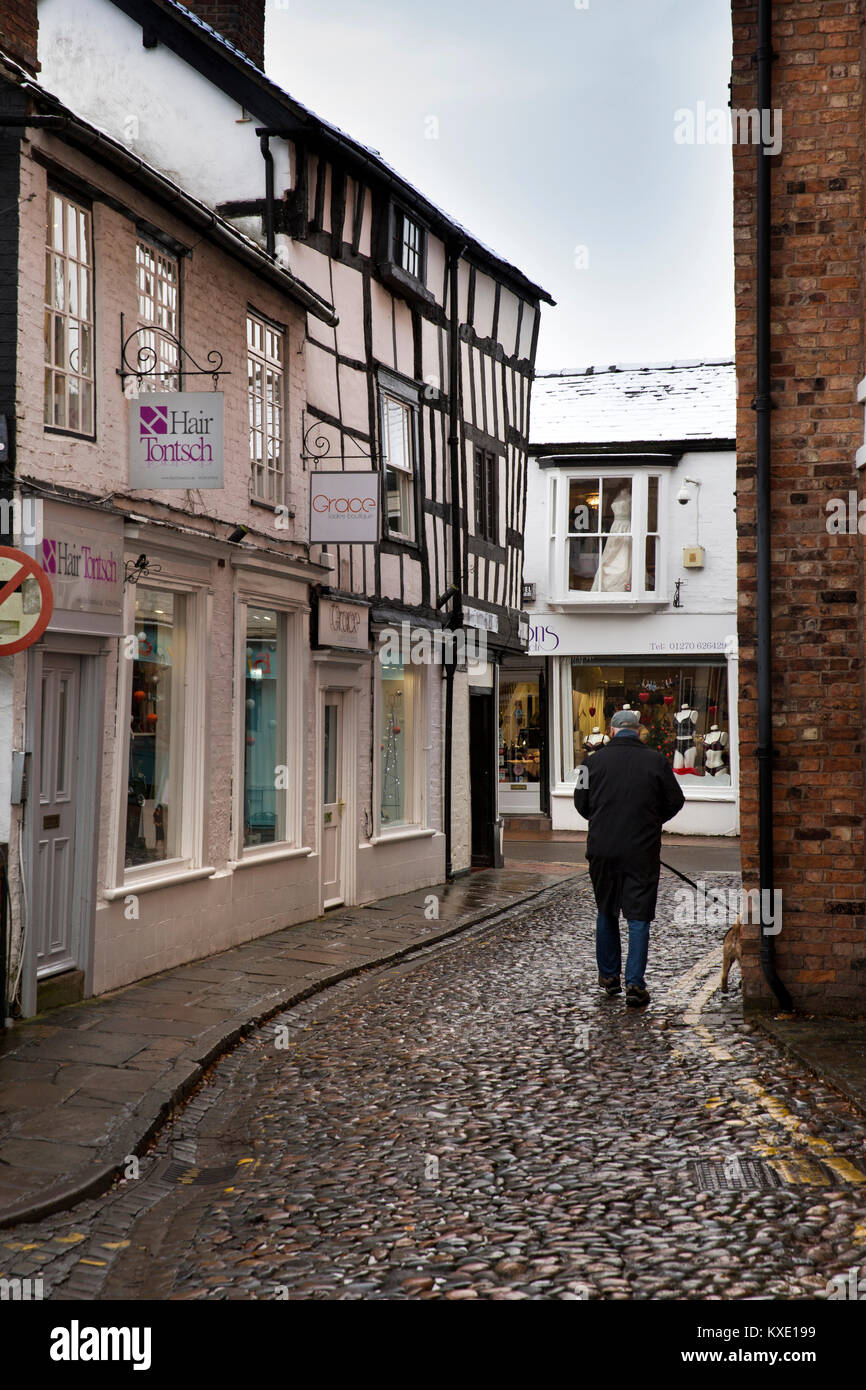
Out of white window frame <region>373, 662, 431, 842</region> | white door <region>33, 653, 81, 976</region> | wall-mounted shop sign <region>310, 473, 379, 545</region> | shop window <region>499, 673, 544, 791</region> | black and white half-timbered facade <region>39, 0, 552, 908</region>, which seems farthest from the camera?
shop window <region>499, 673, 544, 791</region>

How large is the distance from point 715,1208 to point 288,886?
7.75 meters

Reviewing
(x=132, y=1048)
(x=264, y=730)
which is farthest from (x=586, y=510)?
(x=132, y=1048)

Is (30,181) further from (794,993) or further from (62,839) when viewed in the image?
(794,993)

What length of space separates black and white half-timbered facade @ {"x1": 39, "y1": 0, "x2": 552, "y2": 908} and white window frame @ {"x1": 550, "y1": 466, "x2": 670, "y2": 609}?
4560mm

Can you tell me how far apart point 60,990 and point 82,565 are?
Result: 8.89 ft

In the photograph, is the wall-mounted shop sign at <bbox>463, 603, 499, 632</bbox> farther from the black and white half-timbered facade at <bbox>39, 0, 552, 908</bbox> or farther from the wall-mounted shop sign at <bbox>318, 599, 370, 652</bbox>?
the wall-mounted shop sign at <bbox>318, 599, 370, 652</bbox>

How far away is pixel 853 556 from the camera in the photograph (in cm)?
833

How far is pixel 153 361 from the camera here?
9.78 m

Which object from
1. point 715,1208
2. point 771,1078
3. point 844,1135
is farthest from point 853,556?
point 715,1208

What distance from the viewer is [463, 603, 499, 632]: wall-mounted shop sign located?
17.3 metres

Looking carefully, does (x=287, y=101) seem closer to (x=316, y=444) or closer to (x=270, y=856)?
(x=316, y=444)

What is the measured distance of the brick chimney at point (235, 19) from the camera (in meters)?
14.0

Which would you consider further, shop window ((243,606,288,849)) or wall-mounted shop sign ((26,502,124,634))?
shop window ((243,606,288,849))

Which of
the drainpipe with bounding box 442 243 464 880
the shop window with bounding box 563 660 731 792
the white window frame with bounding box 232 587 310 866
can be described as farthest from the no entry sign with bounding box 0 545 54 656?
the shop window with bounding box 563 660 731 792
